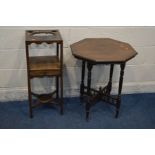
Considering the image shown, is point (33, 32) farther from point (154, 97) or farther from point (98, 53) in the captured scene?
point (154, 97)

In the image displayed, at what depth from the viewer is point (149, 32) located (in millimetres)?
3041

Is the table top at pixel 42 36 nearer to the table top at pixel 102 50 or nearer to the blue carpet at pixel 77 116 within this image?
the table top at pixel 102 50

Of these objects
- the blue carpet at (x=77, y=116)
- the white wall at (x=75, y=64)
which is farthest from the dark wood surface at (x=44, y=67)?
the blue carpet at (x=77, y=116)

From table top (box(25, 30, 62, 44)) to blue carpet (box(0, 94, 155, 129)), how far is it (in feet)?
2.77

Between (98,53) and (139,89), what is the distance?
1.10m

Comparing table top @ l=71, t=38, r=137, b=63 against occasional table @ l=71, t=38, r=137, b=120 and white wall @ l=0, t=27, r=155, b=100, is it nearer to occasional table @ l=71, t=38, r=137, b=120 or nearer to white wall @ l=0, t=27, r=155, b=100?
occasional table @ l=71, t=38, r=137, b=120

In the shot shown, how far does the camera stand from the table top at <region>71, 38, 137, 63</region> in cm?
243

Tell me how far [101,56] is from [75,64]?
659 millimetres

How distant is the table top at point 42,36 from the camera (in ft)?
8.05

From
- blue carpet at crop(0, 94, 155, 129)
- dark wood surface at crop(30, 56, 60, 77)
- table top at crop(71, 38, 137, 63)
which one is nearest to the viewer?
table top at crop(71, 38, 137, 63)

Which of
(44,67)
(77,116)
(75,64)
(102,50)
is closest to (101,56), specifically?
(102,50)

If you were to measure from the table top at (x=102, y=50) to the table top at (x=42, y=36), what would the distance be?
20 centimetres

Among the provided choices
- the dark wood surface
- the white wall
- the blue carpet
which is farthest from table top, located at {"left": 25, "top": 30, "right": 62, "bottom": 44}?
the blue carpet

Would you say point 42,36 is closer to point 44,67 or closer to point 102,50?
point 44,67
